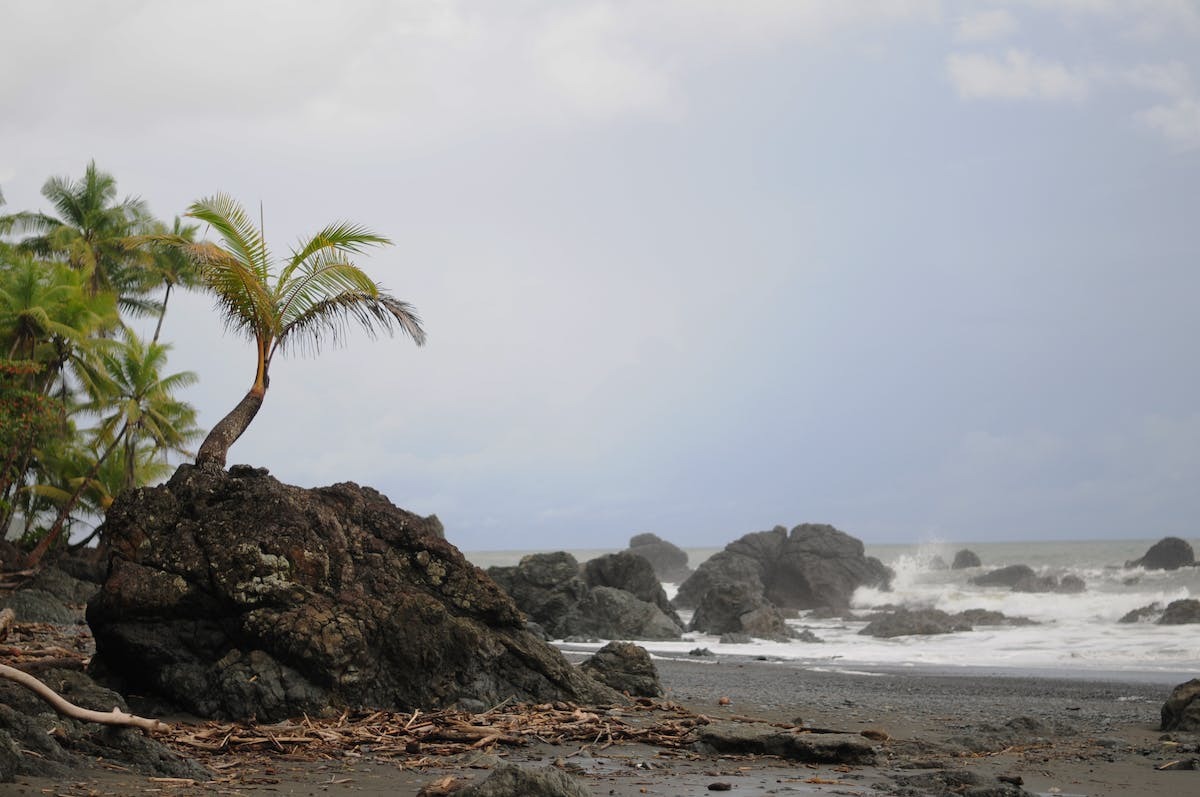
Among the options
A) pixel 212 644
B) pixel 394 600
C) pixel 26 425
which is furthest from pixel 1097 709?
pixel 26 425

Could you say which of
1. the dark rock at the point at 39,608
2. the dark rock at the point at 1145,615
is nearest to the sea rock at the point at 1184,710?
the dark rock at the point at 1145,615

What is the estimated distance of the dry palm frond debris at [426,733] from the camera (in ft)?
25.3

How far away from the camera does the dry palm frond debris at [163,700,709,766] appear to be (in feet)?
25.3

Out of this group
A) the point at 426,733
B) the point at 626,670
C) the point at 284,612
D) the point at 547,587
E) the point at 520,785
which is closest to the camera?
the point at 520,785

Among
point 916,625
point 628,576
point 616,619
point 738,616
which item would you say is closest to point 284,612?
point 616,619

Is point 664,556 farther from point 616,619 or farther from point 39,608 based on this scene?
point 39,608

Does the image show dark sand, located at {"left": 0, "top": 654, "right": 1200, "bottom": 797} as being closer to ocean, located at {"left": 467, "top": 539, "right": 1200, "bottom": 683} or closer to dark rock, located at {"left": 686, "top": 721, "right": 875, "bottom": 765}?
dark rock, located at {"left": 686, "top": 721, "right": 875, "bottom": 765}

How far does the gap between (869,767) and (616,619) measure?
21.6m

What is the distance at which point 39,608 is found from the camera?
23.0 m

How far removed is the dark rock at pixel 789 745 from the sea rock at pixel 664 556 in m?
69.5

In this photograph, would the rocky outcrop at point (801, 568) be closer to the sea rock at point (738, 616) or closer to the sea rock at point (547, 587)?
the sea rock at point (738, 616)

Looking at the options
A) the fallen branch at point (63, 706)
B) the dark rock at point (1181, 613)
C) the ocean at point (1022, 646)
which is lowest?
the ocean at point (1022, 646)

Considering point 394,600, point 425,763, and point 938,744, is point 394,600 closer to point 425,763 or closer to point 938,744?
point 425,763

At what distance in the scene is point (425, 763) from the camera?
752cm
